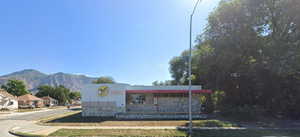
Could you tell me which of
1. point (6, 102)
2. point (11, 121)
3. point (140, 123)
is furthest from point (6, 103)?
point (140, 123)

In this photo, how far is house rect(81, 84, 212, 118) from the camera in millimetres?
18875

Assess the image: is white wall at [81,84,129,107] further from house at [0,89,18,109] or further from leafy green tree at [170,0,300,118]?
house at [0,89,18,109]

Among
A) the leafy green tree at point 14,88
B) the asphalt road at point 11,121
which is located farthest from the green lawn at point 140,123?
the leafy green tree at point 14,88

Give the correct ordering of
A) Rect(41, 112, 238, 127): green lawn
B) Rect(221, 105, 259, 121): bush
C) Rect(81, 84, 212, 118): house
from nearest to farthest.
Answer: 1. Rect(41, 112, 238, 127): green lawn
2. Rect(221, 105, 259, 121): bush
3. Rect(81, 84, 212, 118): house

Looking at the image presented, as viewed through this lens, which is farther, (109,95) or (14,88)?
(14,88)

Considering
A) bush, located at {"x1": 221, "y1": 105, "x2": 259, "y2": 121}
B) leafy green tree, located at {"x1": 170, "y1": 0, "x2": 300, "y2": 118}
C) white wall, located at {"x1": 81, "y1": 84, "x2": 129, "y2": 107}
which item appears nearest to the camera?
bush, located at {"x1": 221, "y1": 105, "x2": 259, "y2": 121}

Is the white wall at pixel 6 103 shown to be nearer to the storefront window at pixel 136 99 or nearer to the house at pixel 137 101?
the house at pixel 137 101

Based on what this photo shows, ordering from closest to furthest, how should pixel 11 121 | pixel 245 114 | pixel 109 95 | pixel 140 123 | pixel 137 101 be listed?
pixel 140 123 < pixel 245 114 < pixel 11 121 < pixel 109 95 < pixel 137 101

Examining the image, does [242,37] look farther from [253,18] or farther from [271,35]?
[271,35]

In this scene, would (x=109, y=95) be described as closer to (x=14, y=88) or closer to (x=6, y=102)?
(x=6, y=102)

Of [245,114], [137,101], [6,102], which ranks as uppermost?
[137,101]

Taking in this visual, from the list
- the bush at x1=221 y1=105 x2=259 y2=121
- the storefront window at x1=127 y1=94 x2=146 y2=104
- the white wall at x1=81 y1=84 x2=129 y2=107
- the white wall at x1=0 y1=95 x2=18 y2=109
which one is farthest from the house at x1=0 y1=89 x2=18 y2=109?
the bush at x1=221 y1=105 x2=259 y2=121

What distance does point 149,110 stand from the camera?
2067 cm

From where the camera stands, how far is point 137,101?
20.9 meters
